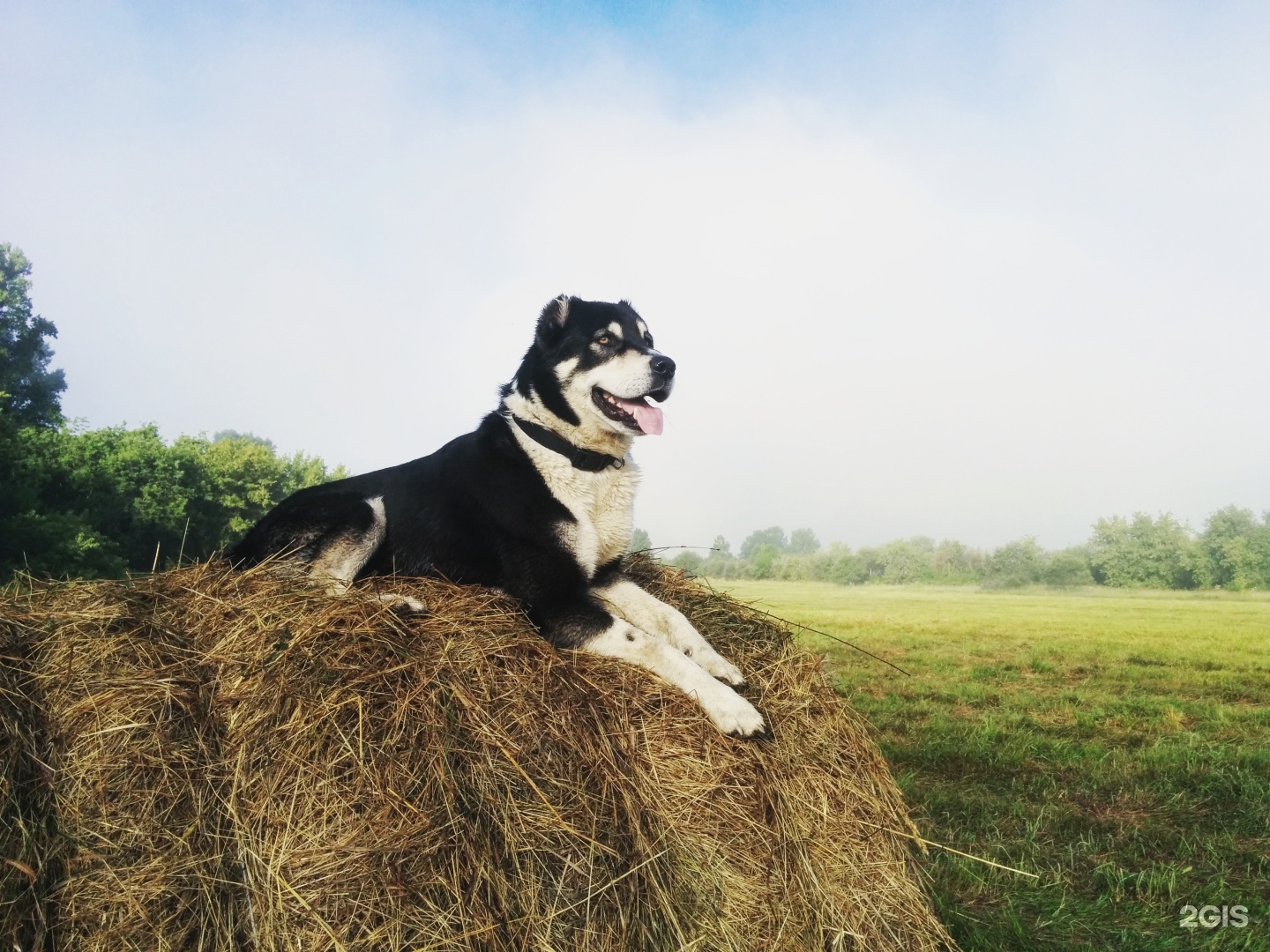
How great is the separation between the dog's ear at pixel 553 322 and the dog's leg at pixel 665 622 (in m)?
1.12

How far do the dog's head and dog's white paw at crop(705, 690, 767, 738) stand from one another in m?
1.19

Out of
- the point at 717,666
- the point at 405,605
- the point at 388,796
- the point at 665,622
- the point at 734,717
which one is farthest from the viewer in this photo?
the point at 665,622

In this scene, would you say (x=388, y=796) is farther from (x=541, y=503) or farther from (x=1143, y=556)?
(x=1143, y=556)

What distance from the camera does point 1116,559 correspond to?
15.0 m

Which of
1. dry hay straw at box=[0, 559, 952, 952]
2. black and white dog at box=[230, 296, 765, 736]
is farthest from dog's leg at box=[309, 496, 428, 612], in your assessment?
dry hay straw at box=[0, 559, 952, 952]

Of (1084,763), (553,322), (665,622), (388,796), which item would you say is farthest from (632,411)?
(1084,763)

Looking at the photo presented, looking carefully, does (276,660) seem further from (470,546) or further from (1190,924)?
(1190,924)

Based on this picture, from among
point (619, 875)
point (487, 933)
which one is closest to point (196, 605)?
point (487, 933)

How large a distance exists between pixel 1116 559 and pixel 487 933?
51.5ft

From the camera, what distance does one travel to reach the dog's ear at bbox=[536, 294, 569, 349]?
363 centimetres

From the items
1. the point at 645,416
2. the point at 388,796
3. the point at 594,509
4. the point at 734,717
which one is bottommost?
the point at 388,796

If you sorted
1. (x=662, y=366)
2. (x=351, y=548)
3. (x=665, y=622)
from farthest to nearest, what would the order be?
(x=351, y=548) → (x=662, y=366) → (x=665, y=622)

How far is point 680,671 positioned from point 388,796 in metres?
1.05

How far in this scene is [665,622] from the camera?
323 cm
